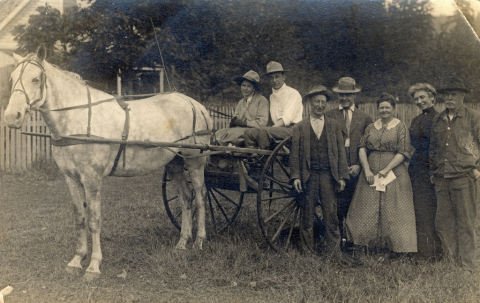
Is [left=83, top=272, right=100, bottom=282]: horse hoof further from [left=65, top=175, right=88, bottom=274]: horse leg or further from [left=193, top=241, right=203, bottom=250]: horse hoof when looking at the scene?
[left=193, top=241, right=203, bottom=250]: horse hoof

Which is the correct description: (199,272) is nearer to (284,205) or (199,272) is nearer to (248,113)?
(284,205)

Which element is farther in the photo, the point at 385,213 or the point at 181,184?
the point at 181,184

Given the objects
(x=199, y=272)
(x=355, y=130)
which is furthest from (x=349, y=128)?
(x=199, y=272)

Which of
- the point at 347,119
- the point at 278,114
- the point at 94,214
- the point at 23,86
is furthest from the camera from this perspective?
the point at 278,114

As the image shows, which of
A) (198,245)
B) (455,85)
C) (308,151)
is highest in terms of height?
(455,85)

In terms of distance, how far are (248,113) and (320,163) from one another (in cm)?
150

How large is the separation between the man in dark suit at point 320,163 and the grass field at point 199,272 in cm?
50

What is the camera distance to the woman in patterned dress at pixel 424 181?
4618mm

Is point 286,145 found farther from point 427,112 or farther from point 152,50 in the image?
point 152,50

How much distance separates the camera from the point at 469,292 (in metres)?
3.60

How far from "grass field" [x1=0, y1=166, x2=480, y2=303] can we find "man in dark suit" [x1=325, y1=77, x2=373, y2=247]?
2.72ft

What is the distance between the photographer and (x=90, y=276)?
4.20m

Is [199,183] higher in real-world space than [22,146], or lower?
lower

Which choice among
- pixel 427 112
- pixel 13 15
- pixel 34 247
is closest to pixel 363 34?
pixel 427 112
